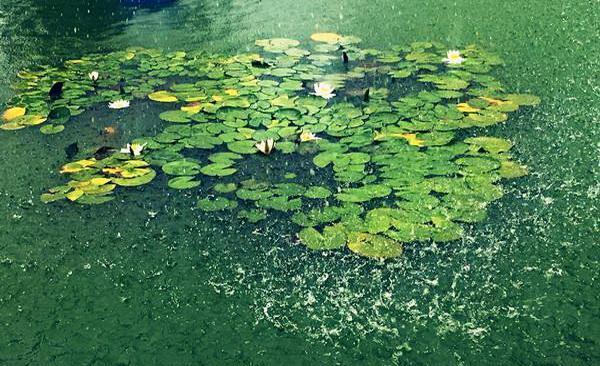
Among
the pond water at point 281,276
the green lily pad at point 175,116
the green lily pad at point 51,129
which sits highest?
the green lily pad at point 51,129

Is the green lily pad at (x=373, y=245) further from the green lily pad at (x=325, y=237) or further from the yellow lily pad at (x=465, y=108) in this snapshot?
the yellow lily pad at (x=465, y=108)

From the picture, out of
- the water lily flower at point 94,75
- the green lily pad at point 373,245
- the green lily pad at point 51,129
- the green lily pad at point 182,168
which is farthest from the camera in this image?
the water lily flower at point 94,75

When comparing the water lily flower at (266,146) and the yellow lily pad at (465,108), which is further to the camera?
the yellow lily pad at (465,108)

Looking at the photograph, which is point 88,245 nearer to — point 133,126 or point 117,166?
point 117,166

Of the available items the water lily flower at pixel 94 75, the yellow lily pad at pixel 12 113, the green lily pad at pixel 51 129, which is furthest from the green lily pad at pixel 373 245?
the water lily flower at pixel 94 75

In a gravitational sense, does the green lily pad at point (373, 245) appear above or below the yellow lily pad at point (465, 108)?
below

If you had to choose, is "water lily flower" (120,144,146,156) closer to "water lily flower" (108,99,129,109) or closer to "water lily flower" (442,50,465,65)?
"water lily flower" (108,99,129,109)
